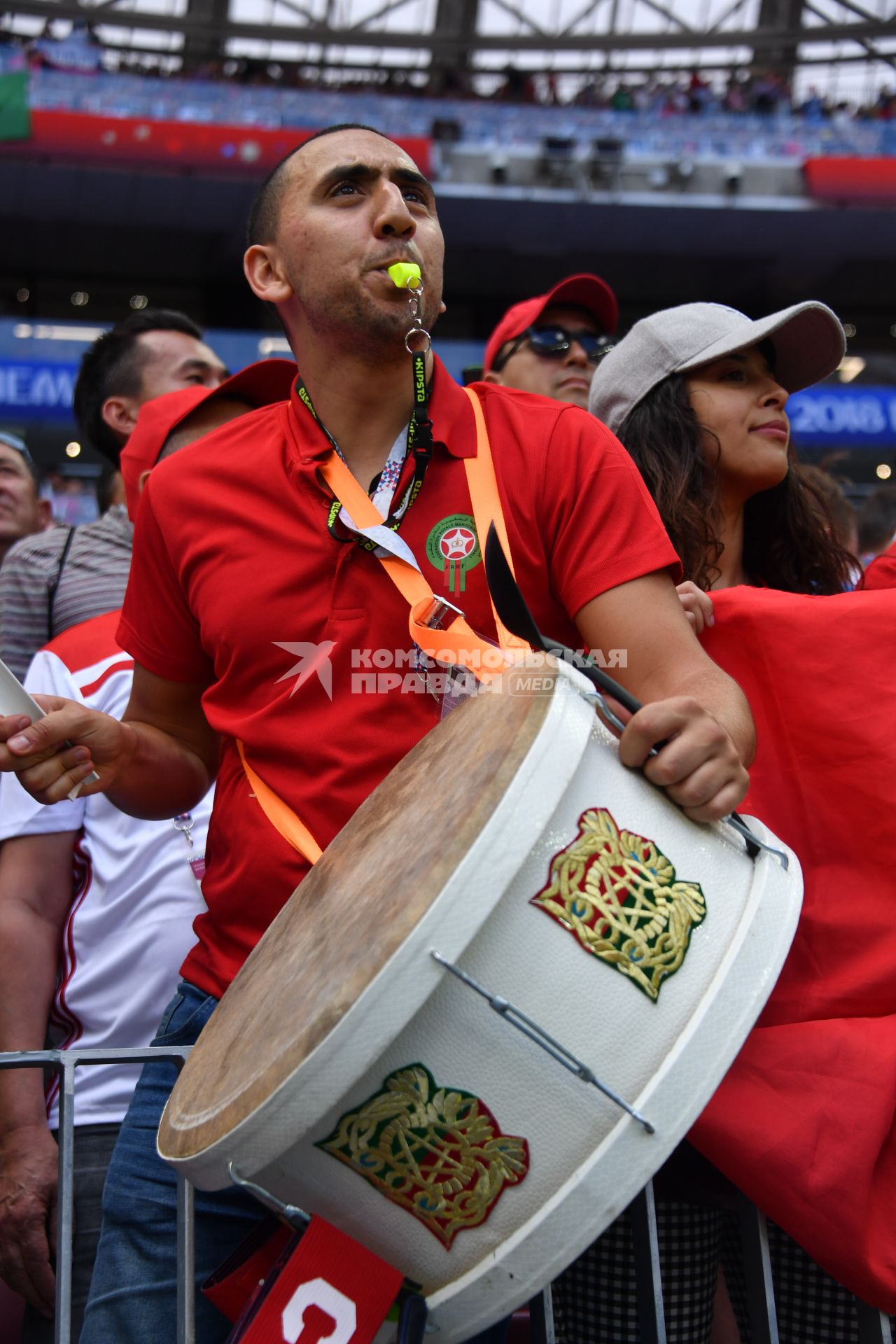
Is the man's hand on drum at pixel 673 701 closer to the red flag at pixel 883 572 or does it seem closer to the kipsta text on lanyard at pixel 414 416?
the kipsta text on lanyard at pixel 414 416

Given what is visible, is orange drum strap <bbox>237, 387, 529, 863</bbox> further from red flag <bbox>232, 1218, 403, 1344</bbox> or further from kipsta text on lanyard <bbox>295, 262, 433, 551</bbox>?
red flag <bbox>232, 1218, 403, 1344</bbox>

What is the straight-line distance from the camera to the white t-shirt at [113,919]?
223cm

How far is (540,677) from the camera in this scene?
1270 millimetres

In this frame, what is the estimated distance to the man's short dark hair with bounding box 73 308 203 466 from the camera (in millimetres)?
3553

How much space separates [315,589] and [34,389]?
48.6ft

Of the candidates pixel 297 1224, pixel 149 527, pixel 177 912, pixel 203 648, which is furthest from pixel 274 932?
pixel 177 912

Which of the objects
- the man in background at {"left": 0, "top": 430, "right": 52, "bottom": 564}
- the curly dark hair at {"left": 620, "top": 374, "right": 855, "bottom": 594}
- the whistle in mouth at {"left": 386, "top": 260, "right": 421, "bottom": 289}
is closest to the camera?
the whistle in mouth at {"left": 386, "top": 260, "right": 421, "bottom": 289}

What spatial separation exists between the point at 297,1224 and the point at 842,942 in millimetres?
682

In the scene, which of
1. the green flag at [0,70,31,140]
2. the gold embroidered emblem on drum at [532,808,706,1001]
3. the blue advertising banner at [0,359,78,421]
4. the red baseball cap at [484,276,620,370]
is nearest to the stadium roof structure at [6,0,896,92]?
the green flag at [0,70,31,140]

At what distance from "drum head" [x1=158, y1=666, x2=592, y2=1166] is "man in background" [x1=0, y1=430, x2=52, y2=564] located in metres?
2.75

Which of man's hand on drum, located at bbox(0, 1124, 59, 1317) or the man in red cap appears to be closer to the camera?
man's hand on drum, located at bbox(0, 1124, 59, 1317)

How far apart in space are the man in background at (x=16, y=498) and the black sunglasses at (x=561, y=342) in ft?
5.28

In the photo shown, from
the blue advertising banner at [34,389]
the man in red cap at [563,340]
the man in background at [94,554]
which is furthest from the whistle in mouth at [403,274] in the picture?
the blue advertising banner at [34,389]

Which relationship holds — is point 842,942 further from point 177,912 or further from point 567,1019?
point 177,912
